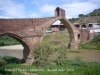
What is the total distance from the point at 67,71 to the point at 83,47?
15867 millimetres

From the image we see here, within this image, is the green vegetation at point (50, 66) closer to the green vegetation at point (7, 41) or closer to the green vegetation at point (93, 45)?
the green vegetation at point (93, 45)

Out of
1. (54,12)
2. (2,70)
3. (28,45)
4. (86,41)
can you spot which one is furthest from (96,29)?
(2,70)

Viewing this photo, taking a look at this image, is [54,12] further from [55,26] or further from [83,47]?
[55,26]

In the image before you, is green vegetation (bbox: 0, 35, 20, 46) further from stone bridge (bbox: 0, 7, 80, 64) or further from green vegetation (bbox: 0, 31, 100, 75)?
green vegetation (bbox: 0, 31, 100, 75)

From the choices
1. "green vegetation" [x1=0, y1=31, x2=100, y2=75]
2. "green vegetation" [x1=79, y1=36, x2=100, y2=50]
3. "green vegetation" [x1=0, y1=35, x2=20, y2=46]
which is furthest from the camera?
"green vegetation" [x1=0, y1=35, x2=20, y2=46]

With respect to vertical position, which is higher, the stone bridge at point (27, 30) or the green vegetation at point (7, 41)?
the stone bridge at point (27, 30)

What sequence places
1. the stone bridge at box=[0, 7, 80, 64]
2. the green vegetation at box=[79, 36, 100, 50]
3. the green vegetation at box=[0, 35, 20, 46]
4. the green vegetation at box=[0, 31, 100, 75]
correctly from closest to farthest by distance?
1. the green vegetation at box=[0, 31, 100, 75]
2. the stone bridge at box=[0, 7, 80, 64]
3. the green vegetation at box=[79, 36, 100, 50]
4. the green vegetation at box=[0, 35, 20, 46]

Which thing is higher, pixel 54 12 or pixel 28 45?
pixel 54 12

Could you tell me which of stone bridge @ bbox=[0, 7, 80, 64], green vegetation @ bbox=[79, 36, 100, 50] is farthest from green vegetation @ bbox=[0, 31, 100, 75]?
green vegetation @ bbox=[79, 36, 100, 50]

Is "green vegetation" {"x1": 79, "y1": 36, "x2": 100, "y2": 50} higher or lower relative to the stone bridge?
lower

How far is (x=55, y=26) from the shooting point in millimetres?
47406

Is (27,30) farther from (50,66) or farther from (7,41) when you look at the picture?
(7,41)

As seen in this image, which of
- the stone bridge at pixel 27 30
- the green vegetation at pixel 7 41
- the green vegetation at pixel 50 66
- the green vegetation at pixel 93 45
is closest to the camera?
the green vegetation at pixel 50 66

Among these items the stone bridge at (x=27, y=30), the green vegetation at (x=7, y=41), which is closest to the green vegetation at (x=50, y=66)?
the stone bridge at (x=27, y=30)
